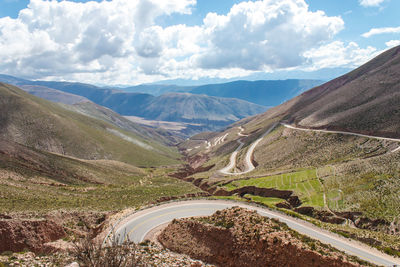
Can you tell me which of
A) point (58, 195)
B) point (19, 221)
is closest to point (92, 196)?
point (58, 195)

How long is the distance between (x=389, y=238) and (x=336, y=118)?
76770mm

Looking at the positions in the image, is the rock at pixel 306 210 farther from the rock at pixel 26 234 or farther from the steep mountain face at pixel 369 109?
the steep mountain face at pixel 369 109

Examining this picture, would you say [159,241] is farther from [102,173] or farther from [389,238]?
[102,173]

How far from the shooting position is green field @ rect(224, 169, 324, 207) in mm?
42469

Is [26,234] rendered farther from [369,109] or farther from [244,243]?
[369,109]

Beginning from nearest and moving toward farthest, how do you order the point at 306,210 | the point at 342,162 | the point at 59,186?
1. the point at 306,210
2. the point at 59,186
3. the point at 342,162

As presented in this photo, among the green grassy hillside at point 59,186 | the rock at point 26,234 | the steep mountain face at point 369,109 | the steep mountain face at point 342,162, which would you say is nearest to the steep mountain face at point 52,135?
the green grassy hillside at point 59,186

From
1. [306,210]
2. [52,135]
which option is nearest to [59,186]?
[306,210]

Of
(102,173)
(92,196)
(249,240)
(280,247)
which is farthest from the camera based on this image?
(102,173)

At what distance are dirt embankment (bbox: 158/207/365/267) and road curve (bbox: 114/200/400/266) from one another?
401 cm

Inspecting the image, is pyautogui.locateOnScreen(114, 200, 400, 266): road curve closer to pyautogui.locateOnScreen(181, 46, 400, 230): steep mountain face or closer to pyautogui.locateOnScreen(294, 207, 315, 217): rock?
pyautogui.locateOnScreen(181, 46, 400, 230): steep mountain face

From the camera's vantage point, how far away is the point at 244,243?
19812mm

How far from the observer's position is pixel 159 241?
84.9ft

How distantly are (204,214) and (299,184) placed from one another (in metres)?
26.3
